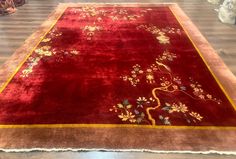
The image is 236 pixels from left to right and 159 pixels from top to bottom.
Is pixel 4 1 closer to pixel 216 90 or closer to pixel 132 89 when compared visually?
pixel 132 89

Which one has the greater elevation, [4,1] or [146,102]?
[4,1]

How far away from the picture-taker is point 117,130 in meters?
1.82

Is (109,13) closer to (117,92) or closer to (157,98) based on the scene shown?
(117,92)

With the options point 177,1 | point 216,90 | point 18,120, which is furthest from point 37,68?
point 177,1

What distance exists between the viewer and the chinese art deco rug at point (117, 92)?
1763 mm

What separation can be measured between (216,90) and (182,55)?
725 mm

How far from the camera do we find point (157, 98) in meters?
2.15

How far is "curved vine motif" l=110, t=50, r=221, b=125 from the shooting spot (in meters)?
1.95

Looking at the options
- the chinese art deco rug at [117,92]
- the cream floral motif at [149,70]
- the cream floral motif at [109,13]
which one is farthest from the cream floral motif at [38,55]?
the cream floral motif at [109,13]

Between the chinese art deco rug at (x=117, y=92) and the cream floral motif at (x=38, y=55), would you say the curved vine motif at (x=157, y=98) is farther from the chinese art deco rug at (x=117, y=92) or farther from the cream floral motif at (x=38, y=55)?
the cream floral motif at (x=38, y=55)

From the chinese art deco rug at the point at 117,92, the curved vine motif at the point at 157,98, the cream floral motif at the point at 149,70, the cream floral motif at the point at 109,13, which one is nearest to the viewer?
the chinese art deco rug at the point at 117,92

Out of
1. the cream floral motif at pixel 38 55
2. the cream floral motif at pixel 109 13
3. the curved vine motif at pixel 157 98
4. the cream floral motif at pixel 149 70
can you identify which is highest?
the cream floral motif at pixel 109 13

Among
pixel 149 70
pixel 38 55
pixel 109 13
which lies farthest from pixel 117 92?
pixel 109 13

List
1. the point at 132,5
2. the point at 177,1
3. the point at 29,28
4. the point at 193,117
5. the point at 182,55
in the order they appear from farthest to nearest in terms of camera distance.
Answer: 1. the point at 177,1
2. the point at 132,5
3. the point at 29,28
4. the point at 182,55
5. the point at 193,117
